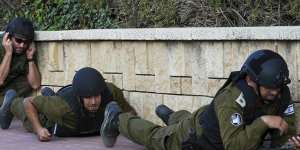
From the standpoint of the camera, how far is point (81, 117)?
718 centimetres

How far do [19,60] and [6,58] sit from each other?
0.19 meters

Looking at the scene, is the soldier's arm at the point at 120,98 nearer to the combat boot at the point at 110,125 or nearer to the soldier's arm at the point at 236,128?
the combat boot at the point at 110,125

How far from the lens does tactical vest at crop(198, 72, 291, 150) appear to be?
5.28m

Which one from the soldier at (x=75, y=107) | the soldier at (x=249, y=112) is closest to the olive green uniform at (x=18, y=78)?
the soldier at (x=75, y=107)

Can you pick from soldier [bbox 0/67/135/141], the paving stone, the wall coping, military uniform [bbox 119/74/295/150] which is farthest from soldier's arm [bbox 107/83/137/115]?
military uniform [bbox 119/74/295/150]

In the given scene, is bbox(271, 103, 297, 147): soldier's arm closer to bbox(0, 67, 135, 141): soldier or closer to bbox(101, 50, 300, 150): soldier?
bbox(101, 50, 300, 150): soldier

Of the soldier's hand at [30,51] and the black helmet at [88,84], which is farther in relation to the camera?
the soldier's hand at [30,51]

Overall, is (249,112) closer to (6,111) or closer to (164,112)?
(164,112)

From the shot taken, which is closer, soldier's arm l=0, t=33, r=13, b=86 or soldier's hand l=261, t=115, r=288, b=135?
→ soldier's hand l=261, t=115, r=288, b=135

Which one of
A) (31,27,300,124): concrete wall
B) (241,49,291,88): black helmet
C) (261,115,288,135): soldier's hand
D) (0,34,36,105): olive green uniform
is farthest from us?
(0,34,36,105): olive green uniform

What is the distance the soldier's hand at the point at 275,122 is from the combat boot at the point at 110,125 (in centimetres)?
189

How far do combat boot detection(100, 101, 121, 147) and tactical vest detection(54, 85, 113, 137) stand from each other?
1.09 feet

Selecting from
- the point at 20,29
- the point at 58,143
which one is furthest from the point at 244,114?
the point at 20,29

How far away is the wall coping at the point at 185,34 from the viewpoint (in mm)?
6207
